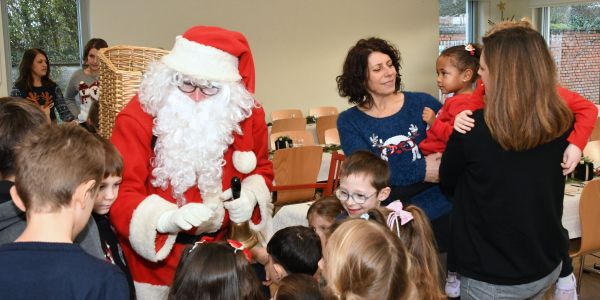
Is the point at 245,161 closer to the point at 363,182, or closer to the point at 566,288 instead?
the point at 363,182

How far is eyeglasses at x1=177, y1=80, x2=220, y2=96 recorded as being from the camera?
2.39 metres

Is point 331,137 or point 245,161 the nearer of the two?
point 245,161

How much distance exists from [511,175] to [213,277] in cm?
106

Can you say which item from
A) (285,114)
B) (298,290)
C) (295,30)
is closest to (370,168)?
(298,290)

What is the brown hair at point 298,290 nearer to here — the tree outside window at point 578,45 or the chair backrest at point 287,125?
the chair backrest at point 287,125

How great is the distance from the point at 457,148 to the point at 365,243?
1.98 feet

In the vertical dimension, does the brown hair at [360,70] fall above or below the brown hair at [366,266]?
above

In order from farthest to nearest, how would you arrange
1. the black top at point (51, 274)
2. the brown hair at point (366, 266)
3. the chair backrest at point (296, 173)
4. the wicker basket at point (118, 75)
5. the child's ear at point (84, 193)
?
the chair backrest at point (296, 173) < the wicker basket at point (118, 75) < the brown hair at point (366, 266) < the child's ear at point (84, 193) < the black top at point (51, 274)

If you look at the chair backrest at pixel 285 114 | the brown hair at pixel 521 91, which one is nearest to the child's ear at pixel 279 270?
the brown hair at pixel 521 91

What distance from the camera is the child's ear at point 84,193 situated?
1536 millimetres

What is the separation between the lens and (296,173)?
204 inches

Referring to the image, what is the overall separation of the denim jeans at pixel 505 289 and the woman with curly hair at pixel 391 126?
57 cm

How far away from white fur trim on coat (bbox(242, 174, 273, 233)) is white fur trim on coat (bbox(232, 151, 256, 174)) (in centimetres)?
5

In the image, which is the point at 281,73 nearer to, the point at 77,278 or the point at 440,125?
the point at 440,125
